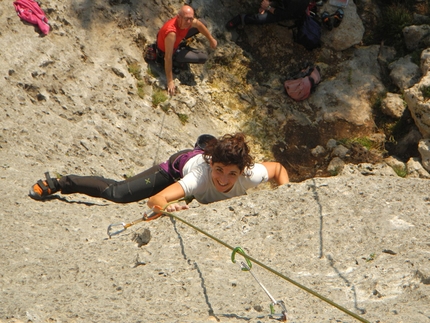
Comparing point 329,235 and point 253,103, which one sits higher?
point 329,235

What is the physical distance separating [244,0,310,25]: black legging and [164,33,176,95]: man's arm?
5.81 feet

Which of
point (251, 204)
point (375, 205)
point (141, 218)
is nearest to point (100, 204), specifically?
point (141, 218)

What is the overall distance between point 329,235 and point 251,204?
0.70 meters

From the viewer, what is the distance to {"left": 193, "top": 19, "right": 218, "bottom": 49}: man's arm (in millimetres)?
8297

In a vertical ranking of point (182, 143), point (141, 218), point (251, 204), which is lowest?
point (182, 143)

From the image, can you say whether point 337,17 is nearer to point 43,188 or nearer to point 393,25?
point 393,25

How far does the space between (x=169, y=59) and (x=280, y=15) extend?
7.04 ft

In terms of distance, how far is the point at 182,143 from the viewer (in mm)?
8000

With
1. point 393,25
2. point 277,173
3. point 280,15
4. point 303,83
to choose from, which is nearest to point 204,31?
point 280,15

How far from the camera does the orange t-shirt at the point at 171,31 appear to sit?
804cm

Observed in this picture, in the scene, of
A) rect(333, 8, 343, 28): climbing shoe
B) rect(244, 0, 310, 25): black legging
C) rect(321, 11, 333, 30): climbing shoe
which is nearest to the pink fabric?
rect(244, 0, 310, 25): black legging

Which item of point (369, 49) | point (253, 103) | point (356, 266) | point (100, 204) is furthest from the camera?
point (369, 49)

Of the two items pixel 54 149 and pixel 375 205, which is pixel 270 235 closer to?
pixel 375 205

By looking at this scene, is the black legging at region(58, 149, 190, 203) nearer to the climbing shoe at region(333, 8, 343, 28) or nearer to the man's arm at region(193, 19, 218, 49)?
the man's arm at region(193, 19, 218, 49)
